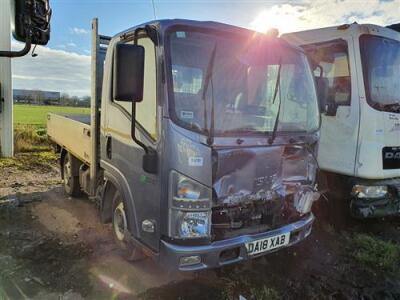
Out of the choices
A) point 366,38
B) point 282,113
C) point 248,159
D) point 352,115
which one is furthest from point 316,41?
point 248,159

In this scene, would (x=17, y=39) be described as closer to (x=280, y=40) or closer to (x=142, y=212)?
(x=142, y=212)

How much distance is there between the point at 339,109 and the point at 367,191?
1.12 meters

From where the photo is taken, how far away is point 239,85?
9.78ft

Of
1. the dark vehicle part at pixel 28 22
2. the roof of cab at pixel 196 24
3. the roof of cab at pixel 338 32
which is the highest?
the roof of cab at pixel 338 32

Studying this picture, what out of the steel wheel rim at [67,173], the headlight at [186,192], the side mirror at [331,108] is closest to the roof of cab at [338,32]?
the side mirror at [331,108]

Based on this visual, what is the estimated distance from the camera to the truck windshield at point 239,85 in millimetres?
2598

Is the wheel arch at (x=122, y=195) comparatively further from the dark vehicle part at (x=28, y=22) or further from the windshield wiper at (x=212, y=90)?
the dark vehicle part at (x=28, y=22)

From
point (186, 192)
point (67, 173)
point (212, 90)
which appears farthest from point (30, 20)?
point (67, 173)

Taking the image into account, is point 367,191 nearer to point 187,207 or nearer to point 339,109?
point 339,109

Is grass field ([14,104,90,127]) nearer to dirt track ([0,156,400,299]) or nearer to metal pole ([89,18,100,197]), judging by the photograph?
metal pole ([89,18,100,197])

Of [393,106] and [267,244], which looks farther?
[393,106]

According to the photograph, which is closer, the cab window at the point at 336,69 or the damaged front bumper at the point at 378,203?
the damaged front bumper at the point at 378,203

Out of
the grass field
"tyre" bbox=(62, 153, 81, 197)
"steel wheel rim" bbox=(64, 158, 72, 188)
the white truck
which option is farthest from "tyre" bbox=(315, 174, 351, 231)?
the grass field

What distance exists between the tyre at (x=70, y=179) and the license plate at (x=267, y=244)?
373 centimetres
